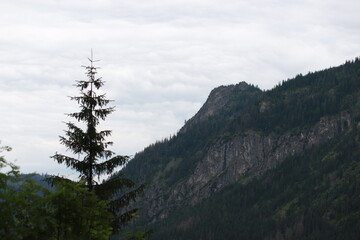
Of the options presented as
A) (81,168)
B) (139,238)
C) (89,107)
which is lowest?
(139,238)

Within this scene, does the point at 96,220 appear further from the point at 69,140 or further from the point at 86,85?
the point at 86,85

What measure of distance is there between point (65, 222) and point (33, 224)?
269cm

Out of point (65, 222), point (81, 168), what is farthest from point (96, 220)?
point (81, 168)

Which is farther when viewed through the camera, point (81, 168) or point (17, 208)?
point (81, 168)

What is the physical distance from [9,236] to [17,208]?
6.59 feet

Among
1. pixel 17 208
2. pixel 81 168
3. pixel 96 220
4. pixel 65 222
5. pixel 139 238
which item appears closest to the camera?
pixel 17 208

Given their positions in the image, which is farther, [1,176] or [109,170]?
[109,170]

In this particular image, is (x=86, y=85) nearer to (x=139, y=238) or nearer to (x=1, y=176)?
(x=139, y=238)

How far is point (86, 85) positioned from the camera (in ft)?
112

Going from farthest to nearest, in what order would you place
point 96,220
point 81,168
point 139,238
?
point 81,168 < point 139,238 < point 96,220

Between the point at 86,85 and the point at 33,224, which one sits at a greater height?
the point at 86,85

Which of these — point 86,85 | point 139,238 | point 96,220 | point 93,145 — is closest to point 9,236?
point 96,220

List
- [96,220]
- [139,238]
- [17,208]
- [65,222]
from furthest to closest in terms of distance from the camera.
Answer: [139,238] < [96,220] < [65,222] < [17,208]

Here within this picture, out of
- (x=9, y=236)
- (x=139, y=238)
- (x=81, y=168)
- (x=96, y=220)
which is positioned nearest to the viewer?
(x=9, y=236)
